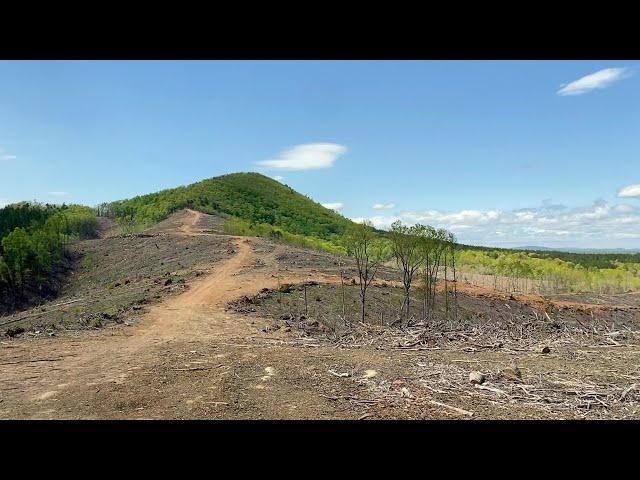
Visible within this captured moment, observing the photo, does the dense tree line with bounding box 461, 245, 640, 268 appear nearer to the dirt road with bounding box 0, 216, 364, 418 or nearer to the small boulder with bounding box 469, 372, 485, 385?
the dirt road with bounding box 0, 216, 364, 418

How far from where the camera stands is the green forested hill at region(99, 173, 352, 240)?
76.3 meters

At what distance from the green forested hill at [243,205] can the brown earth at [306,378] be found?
6141 centimetres

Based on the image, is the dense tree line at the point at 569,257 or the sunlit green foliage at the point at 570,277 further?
the dense tree line at the point at 569,257

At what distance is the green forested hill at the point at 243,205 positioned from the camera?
76262mm

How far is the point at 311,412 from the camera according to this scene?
501 centimetres

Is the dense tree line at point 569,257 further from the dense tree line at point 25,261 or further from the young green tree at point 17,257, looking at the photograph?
the young green tree at point 17,257

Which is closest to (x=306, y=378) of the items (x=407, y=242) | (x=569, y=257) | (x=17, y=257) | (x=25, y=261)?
(x=407, y=242)

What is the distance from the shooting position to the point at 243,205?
86625 mm

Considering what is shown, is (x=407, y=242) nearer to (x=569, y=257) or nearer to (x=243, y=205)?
(x=243, y=205)

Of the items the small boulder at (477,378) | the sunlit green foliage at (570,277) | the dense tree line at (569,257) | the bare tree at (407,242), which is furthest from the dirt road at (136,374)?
the dense tree line at (569,257)

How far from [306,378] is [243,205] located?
3217 inches

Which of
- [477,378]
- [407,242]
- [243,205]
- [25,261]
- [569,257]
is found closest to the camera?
[477,378]
